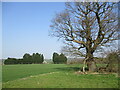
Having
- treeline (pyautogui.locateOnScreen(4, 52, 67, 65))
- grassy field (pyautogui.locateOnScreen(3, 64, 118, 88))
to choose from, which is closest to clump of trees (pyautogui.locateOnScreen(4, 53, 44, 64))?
treeline (pyautogui.locateOnScreen(4, 52, 67, 65))

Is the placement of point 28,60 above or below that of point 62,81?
below

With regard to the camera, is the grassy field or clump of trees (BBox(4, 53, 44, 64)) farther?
clump of trees (BBox(4, 53, 44, 64))

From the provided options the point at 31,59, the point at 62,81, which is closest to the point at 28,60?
the point at 31,59

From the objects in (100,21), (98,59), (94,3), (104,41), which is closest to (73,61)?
(98,59)

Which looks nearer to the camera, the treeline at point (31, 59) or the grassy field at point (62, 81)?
the grassy field at point (62, 81)

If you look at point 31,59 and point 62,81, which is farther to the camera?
point 31,59

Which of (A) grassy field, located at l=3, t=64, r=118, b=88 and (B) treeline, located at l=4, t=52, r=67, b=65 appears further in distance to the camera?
(B) treeline, located at l=4, t=52, r=67, b=65

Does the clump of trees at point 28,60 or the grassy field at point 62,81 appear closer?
the grassy field at point 62,81

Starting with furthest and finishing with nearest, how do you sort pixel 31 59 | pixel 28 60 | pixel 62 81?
1. pixel 31 59
2. pixel 28 60
3. pixel 62 81

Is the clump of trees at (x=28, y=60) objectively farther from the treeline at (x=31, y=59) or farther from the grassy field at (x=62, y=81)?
the grassy field at (x=62, y=81)

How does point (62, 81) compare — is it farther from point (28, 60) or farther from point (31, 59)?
point (31, 59)

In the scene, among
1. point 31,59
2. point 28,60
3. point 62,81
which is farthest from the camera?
point 31,59

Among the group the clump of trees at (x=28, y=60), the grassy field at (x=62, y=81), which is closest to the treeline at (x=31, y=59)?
the clump of trees at (x=28, y=60)

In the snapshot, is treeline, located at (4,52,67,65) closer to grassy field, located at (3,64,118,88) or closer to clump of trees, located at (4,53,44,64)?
clump of trees, located at (4,53,44,64)
